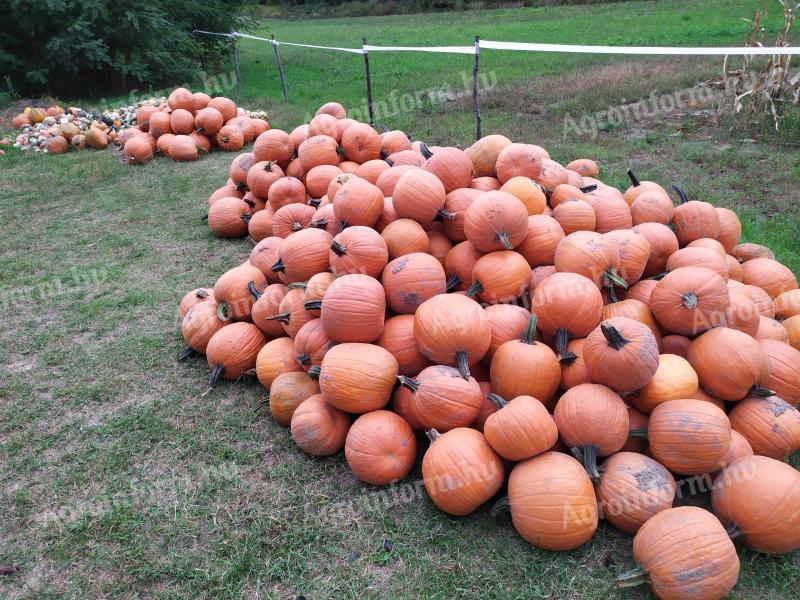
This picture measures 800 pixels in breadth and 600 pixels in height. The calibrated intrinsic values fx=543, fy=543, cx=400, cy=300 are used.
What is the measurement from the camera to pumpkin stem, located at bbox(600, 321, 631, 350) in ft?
8.20

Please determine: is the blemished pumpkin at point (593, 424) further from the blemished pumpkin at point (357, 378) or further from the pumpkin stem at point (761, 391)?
the blemished pumpkin at point (357, 378)

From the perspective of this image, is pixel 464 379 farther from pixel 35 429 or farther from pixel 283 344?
pixel 35 429

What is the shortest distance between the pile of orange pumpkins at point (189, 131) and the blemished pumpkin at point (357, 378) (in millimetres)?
7285

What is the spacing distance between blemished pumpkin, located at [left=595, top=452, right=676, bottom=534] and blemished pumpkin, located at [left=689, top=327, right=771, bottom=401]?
55 cm

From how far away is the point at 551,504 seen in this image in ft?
7.49

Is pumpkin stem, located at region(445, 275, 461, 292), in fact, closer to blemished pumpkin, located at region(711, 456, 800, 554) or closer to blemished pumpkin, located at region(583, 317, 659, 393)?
blemished pumpkin, located at region(583, 317, 659, 393)

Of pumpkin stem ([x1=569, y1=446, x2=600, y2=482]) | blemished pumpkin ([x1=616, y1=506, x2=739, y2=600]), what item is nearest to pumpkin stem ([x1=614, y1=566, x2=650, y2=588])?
blemished pumpkin ([x1=616, y1=506, x2=739, y2=600])

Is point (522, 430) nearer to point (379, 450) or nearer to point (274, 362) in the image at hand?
point (379, 450)

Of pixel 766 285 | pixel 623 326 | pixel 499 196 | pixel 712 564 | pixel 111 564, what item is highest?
pixel 499 196

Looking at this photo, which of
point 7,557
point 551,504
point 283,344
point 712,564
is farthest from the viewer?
point 283,344

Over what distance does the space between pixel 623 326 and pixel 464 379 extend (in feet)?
2.65

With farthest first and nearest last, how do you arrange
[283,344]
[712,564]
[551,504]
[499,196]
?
[283,344] → [499,196] → [551,504] → [712,564]

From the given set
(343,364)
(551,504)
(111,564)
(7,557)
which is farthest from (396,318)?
(7,557)

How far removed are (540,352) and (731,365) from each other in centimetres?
91
